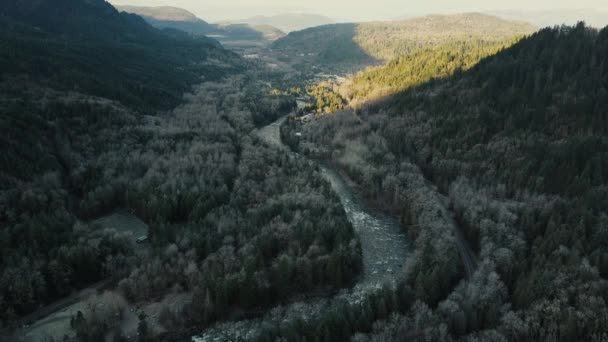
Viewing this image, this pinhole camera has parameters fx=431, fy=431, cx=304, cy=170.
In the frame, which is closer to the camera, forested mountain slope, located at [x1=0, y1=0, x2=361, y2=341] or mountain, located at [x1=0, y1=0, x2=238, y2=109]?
forested mountain slope, located at [x1=0, y1=0, x2=361, y2=341]

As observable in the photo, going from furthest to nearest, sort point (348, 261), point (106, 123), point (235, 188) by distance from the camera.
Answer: point (106, 123), point (235, 188), point (348, 261)

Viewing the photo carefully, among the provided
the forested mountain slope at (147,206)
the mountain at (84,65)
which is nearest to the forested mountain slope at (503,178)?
the forested mountain slope at (147,206)

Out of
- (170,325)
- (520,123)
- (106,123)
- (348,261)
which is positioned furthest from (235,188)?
(520,123)

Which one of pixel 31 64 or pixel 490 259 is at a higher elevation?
pixel 31 64

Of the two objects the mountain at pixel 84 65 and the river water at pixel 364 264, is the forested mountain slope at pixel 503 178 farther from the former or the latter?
the mountain at pixel 84 65

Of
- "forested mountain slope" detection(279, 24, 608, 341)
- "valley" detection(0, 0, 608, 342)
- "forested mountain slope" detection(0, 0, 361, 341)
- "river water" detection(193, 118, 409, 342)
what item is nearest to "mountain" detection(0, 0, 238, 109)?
"forested mountain slope" detection(0, 0, 361, 341)

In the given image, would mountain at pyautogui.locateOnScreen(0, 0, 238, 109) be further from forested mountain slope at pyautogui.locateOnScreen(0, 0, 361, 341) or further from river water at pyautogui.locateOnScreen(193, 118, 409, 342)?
river water at pyautogui.locateOnScreen(193, 118, 409, 342)

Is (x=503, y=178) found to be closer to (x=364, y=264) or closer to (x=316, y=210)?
(x=364, y=264)

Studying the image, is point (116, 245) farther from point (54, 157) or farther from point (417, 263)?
point (417, 263)

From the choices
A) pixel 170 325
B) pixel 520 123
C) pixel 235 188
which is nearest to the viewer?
pixel 170 325
